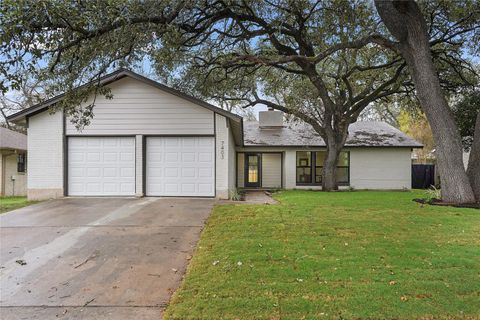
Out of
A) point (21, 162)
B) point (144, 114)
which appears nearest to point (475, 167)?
point (144, 114)

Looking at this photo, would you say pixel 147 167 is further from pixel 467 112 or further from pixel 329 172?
pixel 467 112

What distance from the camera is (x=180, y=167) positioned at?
1255 centimetres

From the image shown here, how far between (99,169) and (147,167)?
5.74 feet

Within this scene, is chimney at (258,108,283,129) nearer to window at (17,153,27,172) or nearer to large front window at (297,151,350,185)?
large front window at (297,151,350,185)

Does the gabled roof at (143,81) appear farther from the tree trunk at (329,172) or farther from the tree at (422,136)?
the tree at (422,136)

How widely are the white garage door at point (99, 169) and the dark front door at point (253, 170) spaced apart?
27.5 feet

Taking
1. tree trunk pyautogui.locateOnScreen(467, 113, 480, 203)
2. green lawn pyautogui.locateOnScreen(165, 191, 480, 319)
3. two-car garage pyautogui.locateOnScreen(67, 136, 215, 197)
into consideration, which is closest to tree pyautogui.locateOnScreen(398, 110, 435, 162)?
tree trunk pyautogui.locateOnScreen(467, 113, 480, 203)

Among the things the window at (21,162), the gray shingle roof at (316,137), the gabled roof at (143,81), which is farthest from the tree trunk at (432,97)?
the window at (21,162)

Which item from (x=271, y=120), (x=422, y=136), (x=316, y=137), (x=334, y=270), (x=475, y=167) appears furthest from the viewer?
(x=422, y=136)

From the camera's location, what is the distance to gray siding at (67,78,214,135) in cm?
1244

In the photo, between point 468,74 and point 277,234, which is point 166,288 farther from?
point 468,74

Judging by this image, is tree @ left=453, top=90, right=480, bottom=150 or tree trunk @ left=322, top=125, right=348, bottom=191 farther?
tree @ left=453, top=90, right=480, bottom=150

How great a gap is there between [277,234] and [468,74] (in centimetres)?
1359

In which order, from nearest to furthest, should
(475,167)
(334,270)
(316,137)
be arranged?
(334,270), (475,167), (316,137)
